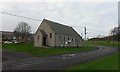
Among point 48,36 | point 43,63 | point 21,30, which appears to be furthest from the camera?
point 21,30

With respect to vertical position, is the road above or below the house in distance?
below

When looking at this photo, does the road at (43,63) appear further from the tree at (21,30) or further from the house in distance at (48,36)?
the tree at (21,30)

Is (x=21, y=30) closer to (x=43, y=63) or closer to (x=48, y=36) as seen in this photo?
(x=48, y=36)

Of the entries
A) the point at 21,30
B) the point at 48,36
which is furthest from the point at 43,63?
the point at 21,30

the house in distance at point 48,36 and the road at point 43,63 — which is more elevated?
the house in distance at point 48,36

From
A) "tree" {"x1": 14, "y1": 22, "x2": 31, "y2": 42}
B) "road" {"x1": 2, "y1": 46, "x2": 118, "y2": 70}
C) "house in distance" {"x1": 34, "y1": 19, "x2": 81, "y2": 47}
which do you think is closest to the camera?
"road" {"x1": 2, "y1": 46, "x2": 118, "y2": 70}

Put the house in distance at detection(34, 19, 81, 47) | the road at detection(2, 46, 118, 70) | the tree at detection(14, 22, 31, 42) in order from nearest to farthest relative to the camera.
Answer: the road at detection(2, 46, 118, 70), the house in distance at detection(34, 19, 81, 47), the tree at detection(14, 22, 31, 42)

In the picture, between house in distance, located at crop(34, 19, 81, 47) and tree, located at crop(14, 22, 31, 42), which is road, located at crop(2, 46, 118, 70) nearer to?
house in distance, located at crop(34, 19, 81, 47)

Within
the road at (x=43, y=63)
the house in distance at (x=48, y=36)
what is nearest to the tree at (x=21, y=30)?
the house in distance at (x=48, y=36)

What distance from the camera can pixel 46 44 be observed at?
62062 mm

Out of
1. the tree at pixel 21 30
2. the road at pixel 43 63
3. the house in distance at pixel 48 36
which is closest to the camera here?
the road at pixel 43 63

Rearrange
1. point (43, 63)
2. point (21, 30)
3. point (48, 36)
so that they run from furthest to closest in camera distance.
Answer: point (21, 30)
point (48, 36)
point (43, 63)

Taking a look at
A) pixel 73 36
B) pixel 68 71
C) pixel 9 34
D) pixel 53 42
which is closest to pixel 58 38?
pixel 53 42

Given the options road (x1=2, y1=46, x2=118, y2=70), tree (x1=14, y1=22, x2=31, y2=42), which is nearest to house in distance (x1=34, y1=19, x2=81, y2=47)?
road (x1=2, y1=46, x2=118, y2=70)
